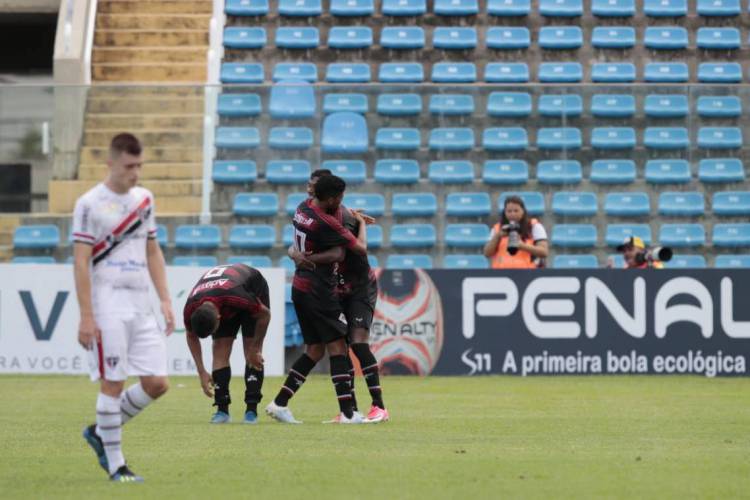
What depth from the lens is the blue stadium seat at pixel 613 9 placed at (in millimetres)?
26859

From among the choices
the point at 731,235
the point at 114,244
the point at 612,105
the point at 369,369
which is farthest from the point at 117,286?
the point at 731,235

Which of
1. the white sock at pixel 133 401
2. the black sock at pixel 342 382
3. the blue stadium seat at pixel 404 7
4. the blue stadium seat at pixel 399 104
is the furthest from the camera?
the blue stadium seat at pixel 404 7

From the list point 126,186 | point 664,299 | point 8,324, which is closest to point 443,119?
point 664,299

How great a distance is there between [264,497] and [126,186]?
193 cm

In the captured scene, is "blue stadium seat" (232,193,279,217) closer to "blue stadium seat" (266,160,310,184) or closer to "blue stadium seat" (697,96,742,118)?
"blue stadium seat" (266,160,310,184)

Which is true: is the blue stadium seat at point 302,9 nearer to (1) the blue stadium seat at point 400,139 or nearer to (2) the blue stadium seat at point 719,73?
(2) the blue stadium seat at point 719,73

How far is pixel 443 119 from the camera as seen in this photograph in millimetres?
20281

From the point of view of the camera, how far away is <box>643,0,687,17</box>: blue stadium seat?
2691cm

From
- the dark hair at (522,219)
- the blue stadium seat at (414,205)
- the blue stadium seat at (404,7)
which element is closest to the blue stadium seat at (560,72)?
the blue stadium seat at (404,7)

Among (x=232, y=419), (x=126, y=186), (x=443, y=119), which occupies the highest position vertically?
(x=443, y=119)

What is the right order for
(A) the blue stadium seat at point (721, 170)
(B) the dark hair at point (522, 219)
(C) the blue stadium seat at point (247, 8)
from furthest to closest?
(C) the blue stadium seat at point (247, 8) → (A) the blue stadium seat at point (721, 170) → (B) the dark hair at point (522, 219)

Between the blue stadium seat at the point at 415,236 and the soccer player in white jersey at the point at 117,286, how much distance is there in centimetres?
1156

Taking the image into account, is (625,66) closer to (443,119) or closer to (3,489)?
(443,119)

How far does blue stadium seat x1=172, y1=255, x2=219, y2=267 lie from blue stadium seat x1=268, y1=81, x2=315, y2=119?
204cm
